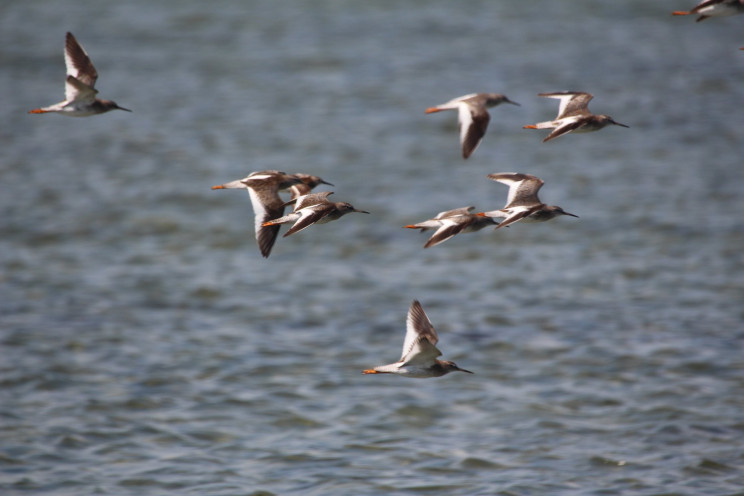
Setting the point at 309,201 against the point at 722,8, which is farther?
the point at 722,8

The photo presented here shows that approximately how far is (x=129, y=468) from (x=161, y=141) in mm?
14921

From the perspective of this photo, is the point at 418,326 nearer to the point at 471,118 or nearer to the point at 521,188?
the point at 521,188

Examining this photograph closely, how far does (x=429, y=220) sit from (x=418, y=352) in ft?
4.16

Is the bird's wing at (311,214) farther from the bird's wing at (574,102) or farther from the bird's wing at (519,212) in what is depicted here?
the bird's wing at (574,102)

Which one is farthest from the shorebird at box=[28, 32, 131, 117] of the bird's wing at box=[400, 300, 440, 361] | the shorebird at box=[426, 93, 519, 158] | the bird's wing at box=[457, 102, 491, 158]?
the bird's wing at box=[400, 300, 440, 361]

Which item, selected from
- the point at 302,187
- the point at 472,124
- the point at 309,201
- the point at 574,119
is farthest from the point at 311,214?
the point at 574,119

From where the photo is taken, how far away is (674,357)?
1598 centimetres

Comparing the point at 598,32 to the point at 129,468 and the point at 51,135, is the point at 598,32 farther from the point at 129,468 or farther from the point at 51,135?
the point at 129,468

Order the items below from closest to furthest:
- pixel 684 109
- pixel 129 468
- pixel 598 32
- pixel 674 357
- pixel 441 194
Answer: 1. pixel 129 468
2. pixel 674 357
3. pixel 441 194
4. pixel 684 109
5. pixel 598 32

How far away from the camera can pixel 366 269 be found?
64.4 feet

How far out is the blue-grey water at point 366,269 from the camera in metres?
13.5

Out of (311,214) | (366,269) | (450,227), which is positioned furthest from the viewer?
(366,269)

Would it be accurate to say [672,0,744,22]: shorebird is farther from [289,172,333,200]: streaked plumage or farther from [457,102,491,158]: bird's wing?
[289,172,333,200]: streaked plumage

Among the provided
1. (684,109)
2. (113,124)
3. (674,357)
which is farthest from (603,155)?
(113,124)
